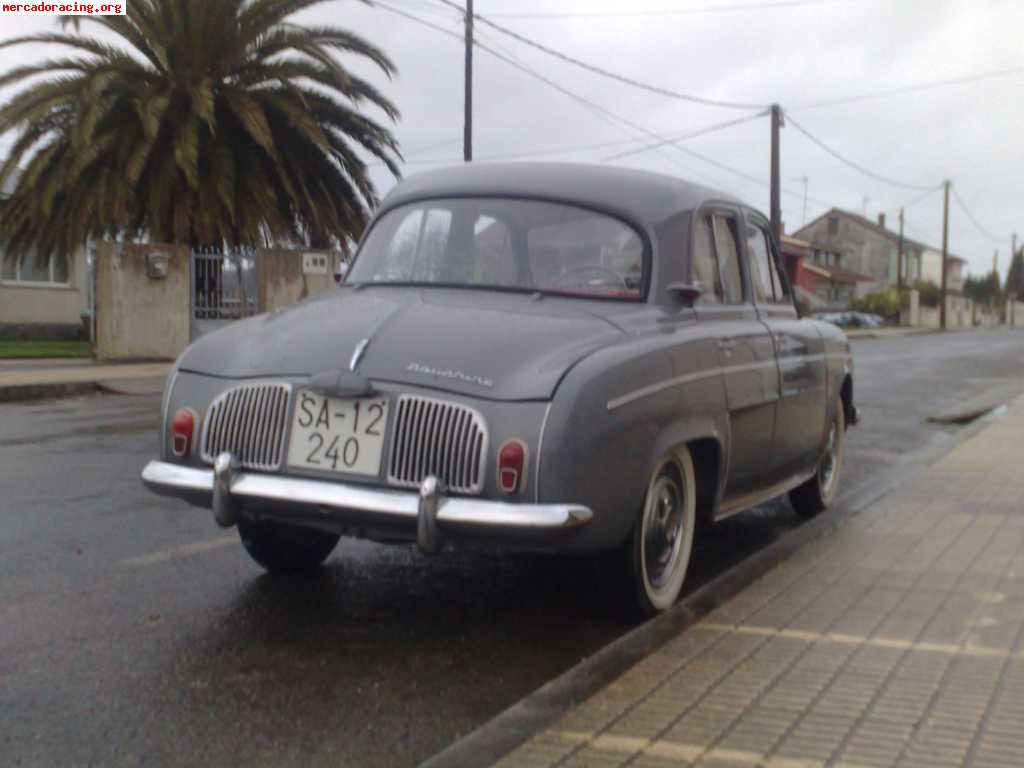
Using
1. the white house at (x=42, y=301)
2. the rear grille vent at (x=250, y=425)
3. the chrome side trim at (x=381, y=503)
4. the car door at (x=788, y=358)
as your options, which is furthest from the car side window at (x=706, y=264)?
the white house at (x=42, y=301)

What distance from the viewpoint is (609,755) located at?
331 cm

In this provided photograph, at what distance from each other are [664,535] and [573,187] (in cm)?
157

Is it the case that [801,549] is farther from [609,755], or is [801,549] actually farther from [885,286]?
[885,286]

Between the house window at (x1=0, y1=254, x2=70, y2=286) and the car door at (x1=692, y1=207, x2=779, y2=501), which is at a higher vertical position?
the house window at (x1=0, y1=254, x2=70, y2=286)

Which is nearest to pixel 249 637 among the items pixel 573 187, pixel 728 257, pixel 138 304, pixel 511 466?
pixel 511 466

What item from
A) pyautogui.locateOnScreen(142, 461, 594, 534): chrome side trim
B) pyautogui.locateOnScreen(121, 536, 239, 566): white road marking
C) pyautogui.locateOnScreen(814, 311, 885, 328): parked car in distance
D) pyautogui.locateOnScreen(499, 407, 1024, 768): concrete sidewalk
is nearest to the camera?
pyautogui.locateOnScreen(499, 407, 1024, 768): concrete sidewalk

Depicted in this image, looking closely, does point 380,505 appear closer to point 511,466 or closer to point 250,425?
point 511,466

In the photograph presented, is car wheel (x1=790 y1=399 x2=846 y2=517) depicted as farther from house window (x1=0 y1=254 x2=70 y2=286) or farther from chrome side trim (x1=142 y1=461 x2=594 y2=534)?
house window (x1=0 y1=254 x2=70 y2=286)

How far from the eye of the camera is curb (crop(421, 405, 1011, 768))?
3396mm

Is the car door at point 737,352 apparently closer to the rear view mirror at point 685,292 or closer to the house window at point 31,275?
the rear view mirror at point 685,292

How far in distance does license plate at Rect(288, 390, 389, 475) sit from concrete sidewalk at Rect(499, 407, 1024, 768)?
3.68ft

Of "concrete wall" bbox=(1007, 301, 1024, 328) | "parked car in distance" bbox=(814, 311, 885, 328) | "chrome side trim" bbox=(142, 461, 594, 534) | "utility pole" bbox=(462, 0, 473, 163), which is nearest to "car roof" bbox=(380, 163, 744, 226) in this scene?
"chrome side trim" bbox=(142, 461, 594, 534)

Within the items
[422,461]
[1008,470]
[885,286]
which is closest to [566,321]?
[422,461]

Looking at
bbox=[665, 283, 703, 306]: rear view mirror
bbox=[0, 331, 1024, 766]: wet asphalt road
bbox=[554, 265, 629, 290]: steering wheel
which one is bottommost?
bbox=[0, 331, 1024, 766]: wet asphalt road
